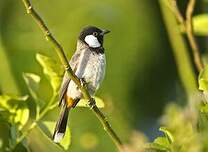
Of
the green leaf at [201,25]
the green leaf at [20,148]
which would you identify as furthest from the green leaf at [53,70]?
the green leaf at [201,25]

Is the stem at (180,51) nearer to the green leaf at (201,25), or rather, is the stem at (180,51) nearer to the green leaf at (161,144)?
the green leaf at (201,25)

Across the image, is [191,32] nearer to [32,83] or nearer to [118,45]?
[32,83]

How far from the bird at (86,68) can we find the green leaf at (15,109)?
1.30 ft

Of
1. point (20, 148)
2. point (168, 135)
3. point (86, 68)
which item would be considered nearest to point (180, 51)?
point (86, 68)

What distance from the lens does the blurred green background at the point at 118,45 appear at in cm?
291

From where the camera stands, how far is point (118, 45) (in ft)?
11.6

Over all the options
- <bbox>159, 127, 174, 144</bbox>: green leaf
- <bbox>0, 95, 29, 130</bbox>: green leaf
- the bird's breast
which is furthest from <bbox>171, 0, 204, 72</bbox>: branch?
<bbox>159, 127, 174, 144</bbox>: green leaf

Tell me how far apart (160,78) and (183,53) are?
5.26 ft

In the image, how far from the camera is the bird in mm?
1852

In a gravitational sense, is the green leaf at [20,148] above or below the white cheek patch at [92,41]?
above

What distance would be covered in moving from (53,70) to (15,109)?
174 millimetres

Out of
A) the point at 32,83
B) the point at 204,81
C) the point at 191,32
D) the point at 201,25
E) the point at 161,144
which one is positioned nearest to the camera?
the point at 161,144

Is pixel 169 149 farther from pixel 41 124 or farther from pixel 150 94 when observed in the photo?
pixel 150 94

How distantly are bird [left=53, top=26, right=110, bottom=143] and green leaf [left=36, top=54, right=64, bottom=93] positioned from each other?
28 cm
